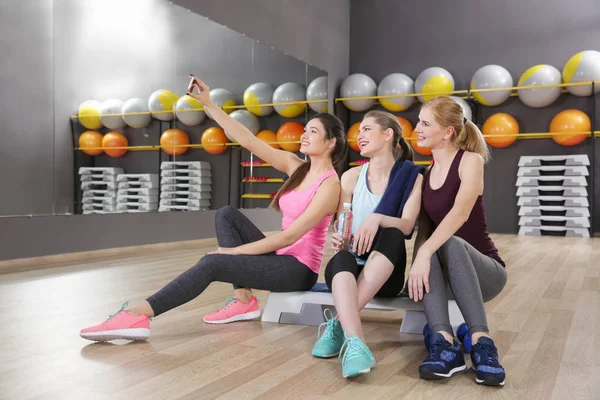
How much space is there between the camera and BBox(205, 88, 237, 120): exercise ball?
18.8 ft

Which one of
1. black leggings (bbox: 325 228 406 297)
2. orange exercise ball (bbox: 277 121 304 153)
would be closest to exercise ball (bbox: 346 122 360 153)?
orange exercise ball (bbox: 277 121 304 153)

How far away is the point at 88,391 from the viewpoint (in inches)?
56.5

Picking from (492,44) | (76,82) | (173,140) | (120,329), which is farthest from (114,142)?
(492,44)

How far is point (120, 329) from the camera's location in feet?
6.00

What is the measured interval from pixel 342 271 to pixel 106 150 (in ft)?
10.2

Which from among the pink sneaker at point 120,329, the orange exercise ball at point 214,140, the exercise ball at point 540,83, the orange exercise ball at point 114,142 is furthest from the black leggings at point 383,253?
the exercise ball at point 540,83

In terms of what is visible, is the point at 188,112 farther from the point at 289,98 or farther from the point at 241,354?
the point at 241,354

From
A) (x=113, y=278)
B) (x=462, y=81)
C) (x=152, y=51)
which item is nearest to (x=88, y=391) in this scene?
(x=113, y=278)

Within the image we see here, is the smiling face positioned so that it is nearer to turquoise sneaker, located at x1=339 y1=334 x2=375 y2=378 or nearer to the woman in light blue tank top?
the woman in light blue tank top

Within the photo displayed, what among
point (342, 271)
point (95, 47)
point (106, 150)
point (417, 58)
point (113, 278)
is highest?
point (417, 58)

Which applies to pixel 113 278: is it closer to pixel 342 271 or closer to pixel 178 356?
pixel 178 356

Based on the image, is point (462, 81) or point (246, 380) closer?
point (246, 380)

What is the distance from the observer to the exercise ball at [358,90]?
23.8 feet

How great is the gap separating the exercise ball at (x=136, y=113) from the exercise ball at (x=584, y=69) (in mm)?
4405
